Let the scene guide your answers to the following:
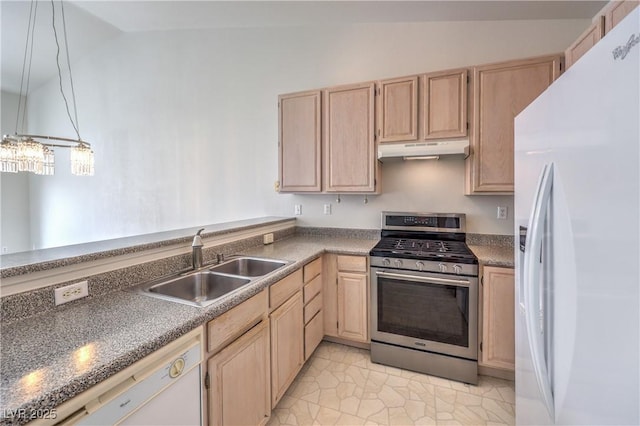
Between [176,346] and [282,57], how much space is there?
320 cm

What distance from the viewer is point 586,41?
1847 mm

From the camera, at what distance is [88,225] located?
4.59m

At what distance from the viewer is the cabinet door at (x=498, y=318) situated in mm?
1990

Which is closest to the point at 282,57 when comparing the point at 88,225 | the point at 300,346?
the point at 300,346

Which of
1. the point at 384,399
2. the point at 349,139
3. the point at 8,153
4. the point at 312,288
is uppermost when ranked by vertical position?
the point at 349,139

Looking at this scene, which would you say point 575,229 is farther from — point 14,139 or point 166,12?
point 166,12

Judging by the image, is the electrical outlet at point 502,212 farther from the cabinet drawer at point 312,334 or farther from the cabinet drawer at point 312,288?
the cabinet drawer at point 312,334

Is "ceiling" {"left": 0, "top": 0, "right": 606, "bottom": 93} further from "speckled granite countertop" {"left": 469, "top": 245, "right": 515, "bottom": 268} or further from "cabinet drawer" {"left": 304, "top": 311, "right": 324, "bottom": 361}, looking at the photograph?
"cabinet drawer" {"left": 304, "top": 311, "right": 324, "bottom": 361}

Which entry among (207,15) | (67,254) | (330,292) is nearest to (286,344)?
(330,292)

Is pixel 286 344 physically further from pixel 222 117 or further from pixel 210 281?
pixel 222 117

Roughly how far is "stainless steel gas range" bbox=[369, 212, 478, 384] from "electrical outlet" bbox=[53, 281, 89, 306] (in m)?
1.84

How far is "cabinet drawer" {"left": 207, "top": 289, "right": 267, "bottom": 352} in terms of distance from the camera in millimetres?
1192

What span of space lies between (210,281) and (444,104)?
2.29 m

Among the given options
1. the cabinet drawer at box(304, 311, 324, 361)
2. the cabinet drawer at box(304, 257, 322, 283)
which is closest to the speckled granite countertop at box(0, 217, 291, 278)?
the cabinet drawer at box(304, 257, 322, 283)
